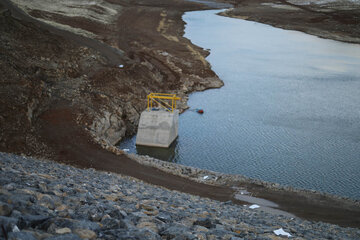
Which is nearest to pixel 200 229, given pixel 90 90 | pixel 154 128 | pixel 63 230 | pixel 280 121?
pixel 63 230

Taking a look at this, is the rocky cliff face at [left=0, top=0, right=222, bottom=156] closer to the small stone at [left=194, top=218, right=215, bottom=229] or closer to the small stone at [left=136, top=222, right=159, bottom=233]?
the small stone at [left=194, top=218, right=215, bottom=229]

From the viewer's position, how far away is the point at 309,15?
9338 centimetres

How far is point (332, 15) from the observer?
9012 cm

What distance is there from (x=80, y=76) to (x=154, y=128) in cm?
916

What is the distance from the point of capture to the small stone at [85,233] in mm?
6309

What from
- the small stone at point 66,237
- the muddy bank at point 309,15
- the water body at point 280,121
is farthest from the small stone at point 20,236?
the muddy bank at point 309,15

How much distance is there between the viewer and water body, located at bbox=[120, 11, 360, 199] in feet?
81.1

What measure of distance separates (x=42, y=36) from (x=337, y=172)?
29.5 meters

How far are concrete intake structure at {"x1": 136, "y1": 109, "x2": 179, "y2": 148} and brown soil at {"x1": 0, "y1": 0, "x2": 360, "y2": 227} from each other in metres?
1.80

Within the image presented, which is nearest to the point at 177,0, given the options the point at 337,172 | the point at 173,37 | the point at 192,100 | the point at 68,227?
the point at 173,37

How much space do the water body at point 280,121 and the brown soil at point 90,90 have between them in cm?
340

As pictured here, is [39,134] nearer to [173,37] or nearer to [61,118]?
[61,118]

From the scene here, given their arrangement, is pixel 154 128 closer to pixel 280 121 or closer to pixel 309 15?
pixel 280 121

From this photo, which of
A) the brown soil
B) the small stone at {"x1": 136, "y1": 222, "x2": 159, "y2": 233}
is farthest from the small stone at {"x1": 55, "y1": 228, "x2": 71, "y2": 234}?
the brown soil
